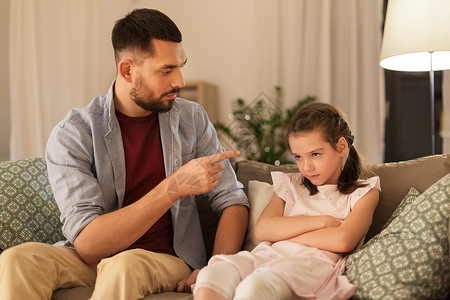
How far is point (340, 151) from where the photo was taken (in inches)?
64.0

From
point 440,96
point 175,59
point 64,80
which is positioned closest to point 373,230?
point 175,59

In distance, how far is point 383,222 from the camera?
1.67 meters

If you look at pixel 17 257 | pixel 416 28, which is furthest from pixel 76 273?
pixel 416 28

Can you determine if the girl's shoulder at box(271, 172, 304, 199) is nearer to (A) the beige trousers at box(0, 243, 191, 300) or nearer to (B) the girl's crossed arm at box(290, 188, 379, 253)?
(B) the girl's crossed arm at box(290, 188, 379, 253)

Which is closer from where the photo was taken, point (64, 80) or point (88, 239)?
point (88, 239)

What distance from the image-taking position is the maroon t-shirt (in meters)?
1.71

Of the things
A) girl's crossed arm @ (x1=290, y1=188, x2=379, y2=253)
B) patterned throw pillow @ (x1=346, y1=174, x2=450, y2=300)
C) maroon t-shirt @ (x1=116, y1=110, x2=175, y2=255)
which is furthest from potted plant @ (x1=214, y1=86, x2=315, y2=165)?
patterned throw pillow @ (x1=346, y1=174, x2=450, y2=300)

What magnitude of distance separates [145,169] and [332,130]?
0.65 metres

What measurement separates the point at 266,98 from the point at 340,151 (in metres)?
2.40

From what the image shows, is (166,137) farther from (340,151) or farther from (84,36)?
(84,36)

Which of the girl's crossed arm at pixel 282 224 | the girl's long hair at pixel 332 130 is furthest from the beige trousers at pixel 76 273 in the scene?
the girl's long hair at pixel 332 130

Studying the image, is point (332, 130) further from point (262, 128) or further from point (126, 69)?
point (262, 128)

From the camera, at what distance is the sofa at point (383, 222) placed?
1.30m

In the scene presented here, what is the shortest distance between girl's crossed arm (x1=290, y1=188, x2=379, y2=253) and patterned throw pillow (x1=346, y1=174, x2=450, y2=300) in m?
0.05
